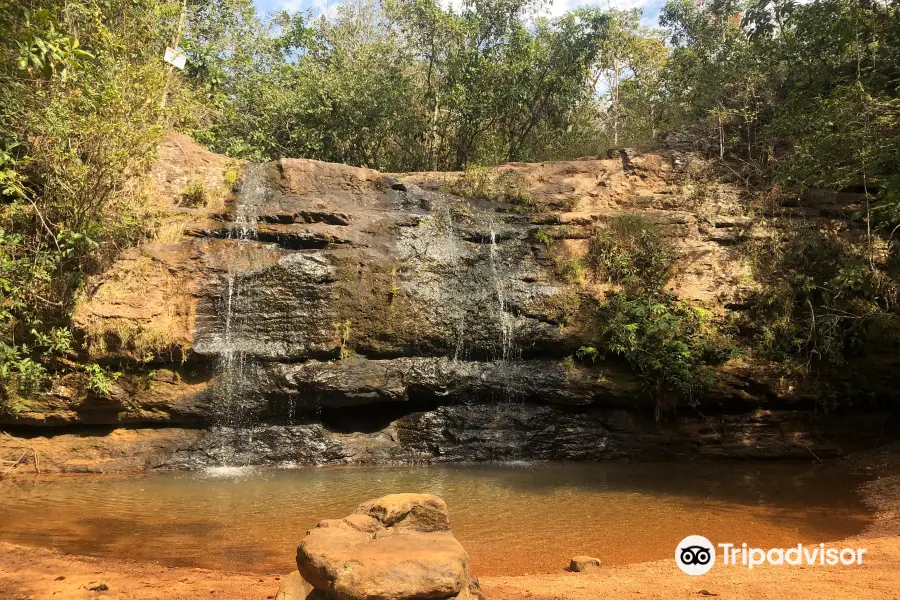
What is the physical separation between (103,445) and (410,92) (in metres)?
13.4

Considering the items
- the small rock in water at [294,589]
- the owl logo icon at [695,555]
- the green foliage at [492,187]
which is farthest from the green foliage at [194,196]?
the owl logo icon at [695,555]

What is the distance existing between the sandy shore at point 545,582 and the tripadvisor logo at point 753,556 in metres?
0.12

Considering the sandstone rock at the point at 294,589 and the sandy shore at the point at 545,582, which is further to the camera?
the sandy shore at the point at 545,582

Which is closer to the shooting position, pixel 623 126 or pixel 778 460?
pixel 778 460

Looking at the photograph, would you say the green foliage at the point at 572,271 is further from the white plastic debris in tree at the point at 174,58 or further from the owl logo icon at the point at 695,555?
the white plastic debris in tree at the point at 174,58

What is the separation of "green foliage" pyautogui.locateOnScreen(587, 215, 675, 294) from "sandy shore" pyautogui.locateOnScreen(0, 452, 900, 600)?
6.88 metres

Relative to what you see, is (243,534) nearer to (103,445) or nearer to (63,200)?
(103,445)

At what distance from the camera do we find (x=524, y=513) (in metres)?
6.38

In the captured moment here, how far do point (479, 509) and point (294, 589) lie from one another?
345cm

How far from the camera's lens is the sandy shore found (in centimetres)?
379

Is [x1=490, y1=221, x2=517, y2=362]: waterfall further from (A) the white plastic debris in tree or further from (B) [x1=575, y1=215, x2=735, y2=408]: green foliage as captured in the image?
(A) the white plastic debris in tree

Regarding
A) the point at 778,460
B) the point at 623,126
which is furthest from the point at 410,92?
the point at 778,460

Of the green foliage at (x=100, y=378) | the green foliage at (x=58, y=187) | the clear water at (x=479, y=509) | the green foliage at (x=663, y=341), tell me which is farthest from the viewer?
the green foliage at (x=663, y=341)

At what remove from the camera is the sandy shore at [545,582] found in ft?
12.5
